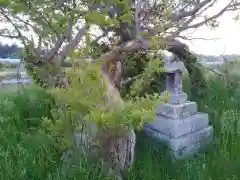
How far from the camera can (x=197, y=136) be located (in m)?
3.40

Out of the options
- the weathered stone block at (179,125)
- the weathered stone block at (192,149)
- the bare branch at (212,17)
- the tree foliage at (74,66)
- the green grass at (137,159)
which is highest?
the bare branch at (212,17)

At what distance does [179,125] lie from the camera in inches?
128

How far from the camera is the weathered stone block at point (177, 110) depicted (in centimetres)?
337

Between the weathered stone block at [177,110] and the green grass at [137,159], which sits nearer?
the green grass at [137,159]

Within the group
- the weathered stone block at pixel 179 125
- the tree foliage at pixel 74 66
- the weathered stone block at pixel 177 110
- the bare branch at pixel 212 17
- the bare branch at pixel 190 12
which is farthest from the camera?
the bare branch at pixel 190 12

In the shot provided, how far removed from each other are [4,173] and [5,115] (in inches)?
68.0

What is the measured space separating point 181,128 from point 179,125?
0.18ft

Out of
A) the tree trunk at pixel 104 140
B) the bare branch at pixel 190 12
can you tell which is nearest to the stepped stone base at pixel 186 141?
the tree trunk at pixel 104 140

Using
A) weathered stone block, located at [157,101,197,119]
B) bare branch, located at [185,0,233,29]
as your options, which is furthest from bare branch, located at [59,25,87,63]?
bare branch, located at [185,0,233,29]

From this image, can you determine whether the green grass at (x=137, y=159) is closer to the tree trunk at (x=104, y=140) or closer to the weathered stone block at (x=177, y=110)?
the tree trunk at (x=104, y=140)

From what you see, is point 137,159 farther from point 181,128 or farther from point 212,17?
point 212,17

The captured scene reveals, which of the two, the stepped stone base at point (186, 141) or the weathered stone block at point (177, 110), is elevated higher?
the weathered stone block at point (177, 110)

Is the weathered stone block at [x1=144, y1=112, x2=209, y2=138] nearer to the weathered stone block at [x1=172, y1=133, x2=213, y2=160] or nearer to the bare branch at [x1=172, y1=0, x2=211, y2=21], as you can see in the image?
the weathered stone block at [x1=172, y1=133, x2=213, y2=160]

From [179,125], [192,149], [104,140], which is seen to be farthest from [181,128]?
[104,140]
